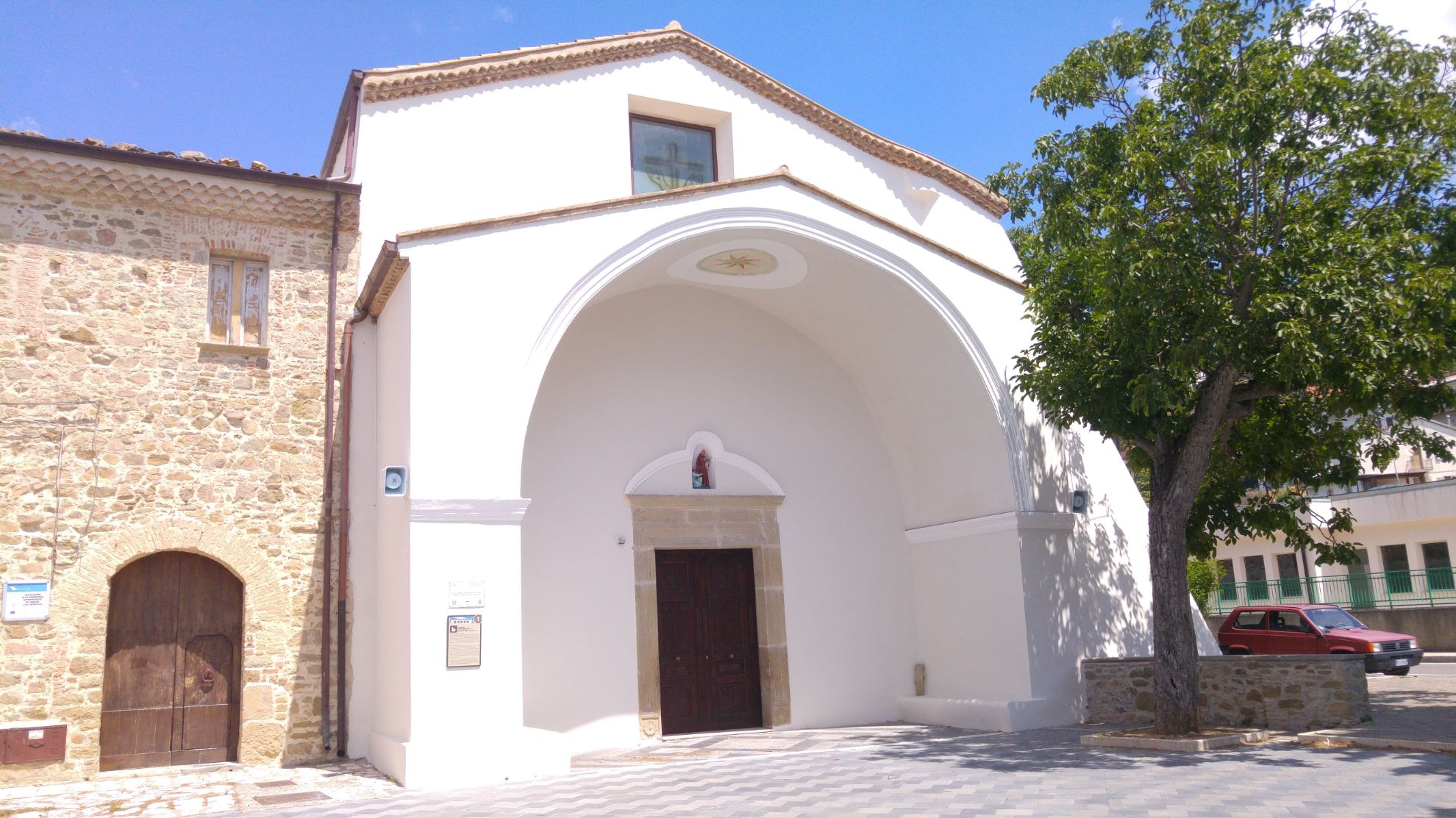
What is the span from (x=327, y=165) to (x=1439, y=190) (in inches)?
429

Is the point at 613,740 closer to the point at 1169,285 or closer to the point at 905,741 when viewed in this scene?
the point at 905,741

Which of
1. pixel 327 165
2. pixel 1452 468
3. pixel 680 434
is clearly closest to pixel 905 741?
pixel 680 434

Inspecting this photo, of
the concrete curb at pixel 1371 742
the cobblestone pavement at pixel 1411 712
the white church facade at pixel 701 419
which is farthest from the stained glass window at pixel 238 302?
the cobblestone pavement at pixel 1411 712

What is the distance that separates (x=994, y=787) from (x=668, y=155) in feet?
26.0

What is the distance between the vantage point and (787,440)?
1220 cm

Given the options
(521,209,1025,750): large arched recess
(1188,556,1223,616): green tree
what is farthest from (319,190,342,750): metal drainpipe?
(1188,556,1223,616): green tree

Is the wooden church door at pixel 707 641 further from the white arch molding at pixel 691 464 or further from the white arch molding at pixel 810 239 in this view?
the white arch molding at pixel 810 239

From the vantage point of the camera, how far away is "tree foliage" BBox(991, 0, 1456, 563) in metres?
8.05

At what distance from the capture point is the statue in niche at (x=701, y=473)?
455 inches

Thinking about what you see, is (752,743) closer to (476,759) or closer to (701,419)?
(476,759)

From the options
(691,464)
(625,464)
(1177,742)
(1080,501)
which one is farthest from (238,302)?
(1177,742)

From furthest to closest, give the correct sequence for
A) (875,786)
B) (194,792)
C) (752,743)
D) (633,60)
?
1. (633,60)
2. (752,743)
3. (194,792)
4. (875,786)

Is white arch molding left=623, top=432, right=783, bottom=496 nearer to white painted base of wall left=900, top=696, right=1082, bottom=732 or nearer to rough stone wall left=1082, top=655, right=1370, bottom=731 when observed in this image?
white painted base of wall left=900, top=696, right=1082, bottom=732

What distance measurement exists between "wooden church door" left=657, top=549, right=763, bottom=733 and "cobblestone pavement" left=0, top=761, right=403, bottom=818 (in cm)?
329
